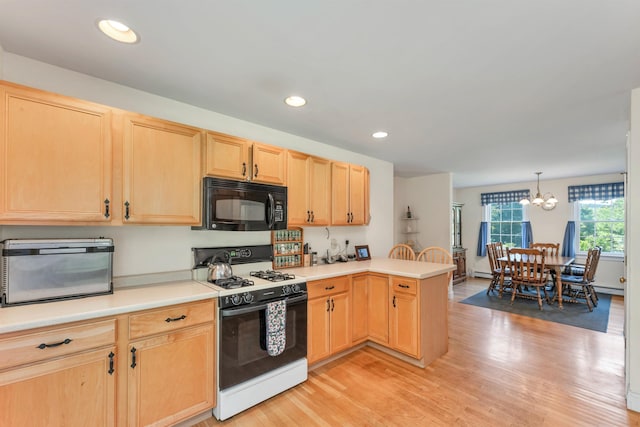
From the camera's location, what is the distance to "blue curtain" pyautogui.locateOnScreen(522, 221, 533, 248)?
22.0 feet

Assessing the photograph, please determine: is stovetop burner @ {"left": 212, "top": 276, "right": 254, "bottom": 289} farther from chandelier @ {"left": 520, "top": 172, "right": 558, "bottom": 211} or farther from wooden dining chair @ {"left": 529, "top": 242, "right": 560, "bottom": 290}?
wooden dining chair @ {"left": 529, "top": 242, "right": 560, "bottom": 290}

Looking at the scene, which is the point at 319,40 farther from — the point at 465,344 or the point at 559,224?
the point at 559,224

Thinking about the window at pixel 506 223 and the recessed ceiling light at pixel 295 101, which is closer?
the recessed ceiling light at pixel 295 101

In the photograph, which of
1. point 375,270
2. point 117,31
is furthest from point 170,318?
point 375,270

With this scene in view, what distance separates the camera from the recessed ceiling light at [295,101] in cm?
235

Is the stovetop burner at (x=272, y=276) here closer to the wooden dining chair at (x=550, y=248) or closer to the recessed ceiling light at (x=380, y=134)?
the recessed ceiling light at (x=380, y=134)

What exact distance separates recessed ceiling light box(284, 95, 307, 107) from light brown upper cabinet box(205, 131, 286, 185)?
0.46m

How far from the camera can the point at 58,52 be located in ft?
5.79

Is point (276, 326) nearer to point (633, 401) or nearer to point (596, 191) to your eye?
point (633, 401)

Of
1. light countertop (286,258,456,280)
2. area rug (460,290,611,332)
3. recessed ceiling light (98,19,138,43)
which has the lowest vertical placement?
area rug (460,290,611,332)

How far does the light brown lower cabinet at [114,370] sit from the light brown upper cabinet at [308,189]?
4.18 feet

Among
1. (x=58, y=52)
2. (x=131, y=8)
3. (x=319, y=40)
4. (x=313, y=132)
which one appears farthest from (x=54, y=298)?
(x=313, y=132)

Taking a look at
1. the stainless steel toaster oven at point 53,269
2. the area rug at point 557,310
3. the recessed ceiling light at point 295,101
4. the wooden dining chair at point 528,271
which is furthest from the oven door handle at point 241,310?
the wooden dining chair at point 528,271

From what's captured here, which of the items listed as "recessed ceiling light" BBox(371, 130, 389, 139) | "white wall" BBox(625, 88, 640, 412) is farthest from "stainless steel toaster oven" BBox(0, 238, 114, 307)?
"white wall" BBox(625, 88, 640, 412)
